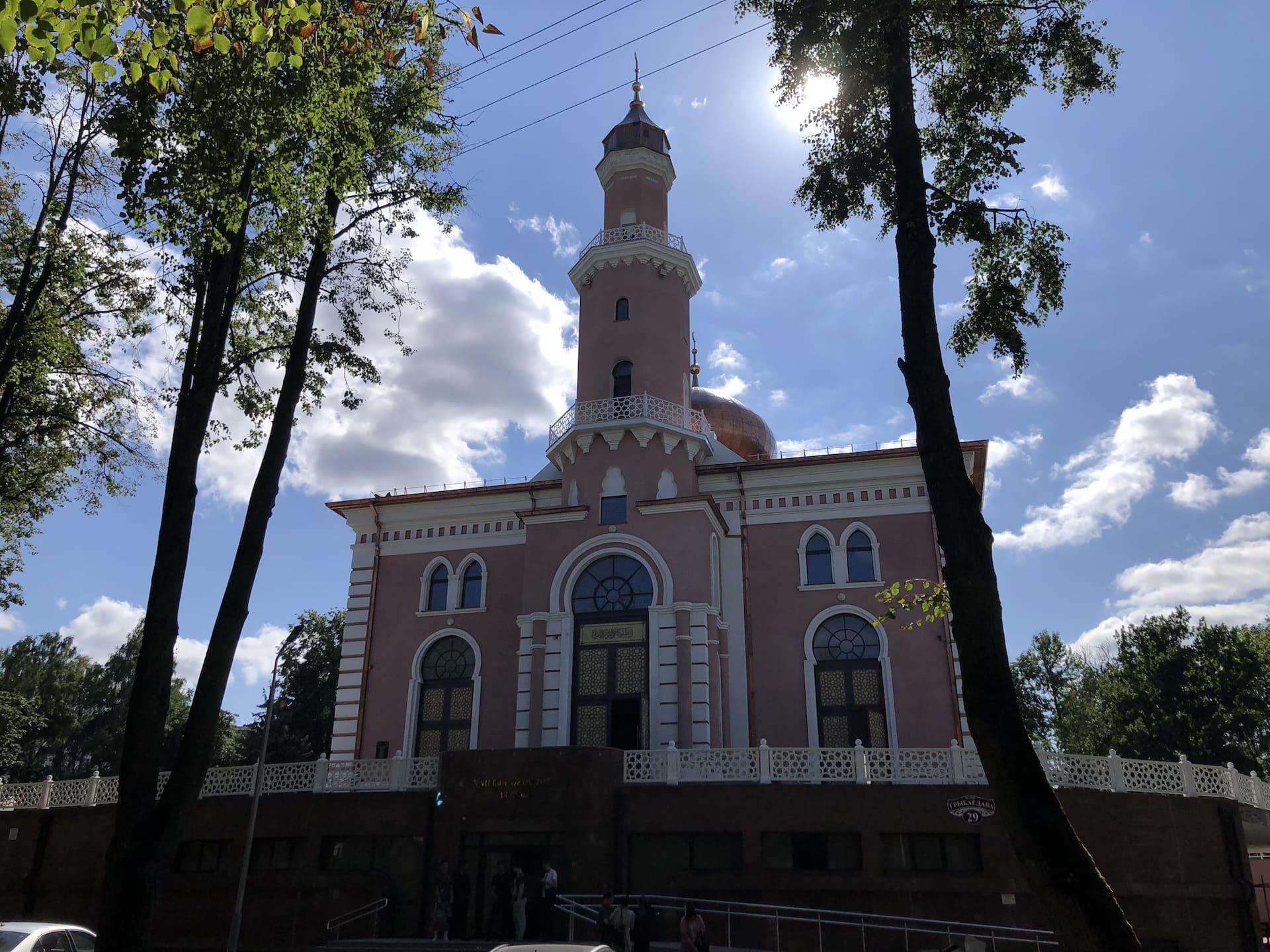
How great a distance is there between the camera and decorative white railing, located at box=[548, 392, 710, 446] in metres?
25.5

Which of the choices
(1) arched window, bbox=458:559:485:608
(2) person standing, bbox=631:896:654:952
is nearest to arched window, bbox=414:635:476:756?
(1) arched window, bbox=458:559:485:608

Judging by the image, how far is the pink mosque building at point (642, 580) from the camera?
917 inches

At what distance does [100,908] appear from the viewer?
953cm

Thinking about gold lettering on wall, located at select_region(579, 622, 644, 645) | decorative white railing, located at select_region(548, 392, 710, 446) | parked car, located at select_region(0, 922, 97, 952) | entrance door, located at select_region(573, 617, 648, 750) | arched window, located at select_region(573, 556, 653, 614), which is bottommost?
parked car, located at select_region(0, 922, 97, 952)

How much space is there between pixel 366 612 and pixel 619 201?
46.9 ft

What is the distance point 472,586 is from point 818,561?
9.82 metres

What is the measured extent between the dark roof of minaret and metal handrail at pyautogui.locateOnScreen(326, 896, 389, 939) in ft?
70.0

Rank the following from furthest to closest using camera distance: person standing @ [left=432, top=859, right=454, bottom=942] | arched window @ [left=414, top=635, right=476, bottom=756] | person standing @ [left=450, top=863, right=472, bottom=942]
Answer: arched window @ [left=414, top=635, right=476, bottom=756] → person standing @ [left=450, top=863, right=472, bottom=942] → person standing @ [left=432, top=859, right=454, bottom=942]

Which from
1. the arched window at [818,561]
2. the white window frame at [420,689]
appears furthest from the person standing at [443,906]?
the arched window at [818,561]

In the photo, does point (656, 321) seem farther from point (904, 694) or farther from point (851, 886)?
point (851, 886)

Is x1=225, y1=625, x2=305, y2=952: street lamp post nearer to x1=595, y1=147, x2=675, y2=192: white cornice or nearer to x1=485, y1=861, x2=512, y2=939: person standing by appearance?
x1=485, y1=861, x2=512, y2=939: person standing

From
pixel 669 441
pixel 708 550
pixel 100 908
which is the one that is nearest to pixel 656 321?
pixel 669 441

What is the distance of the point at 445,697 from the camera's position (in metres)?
26.3

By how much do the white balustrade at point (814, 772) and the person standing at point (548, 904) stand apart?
272cm
